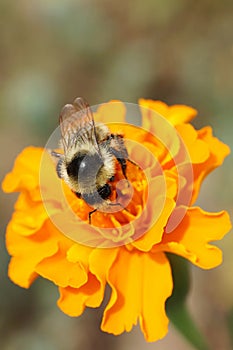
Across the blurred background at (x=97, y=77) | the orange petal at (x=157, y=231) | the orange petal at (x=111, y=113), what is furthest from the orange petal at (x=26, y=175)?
Answer: the blurred background at (x=97, y=77)

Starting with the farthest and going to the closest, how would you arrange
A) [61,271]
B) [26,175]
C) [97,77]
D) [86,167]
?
[97,77] < [26,175] < [61,271] < [86,167]

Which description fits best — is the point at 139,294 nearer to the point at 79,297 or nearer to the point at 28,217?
the point at 79,297

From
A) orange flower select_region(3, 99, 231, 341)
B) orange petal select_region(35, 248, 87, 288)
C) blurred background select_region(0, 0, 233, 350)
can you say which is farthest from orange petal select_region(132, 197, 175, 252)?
blurred background select_region(0, 0, 233, 350)

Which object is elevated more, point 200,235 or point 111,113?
point 111,113

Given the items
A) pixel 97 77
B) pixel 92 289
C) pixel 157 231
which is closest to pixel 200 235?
pixel 157 231

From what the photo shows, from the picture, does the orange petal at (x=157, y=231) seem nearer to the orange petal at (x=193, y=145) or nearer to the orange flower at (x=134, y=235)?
the orange flower at (x=134, y=235)

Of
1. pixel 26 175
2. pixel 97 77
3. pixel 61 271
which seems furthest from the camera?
pixel 97 77

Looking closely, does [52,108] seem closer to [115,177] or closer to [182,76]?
[182,76]
